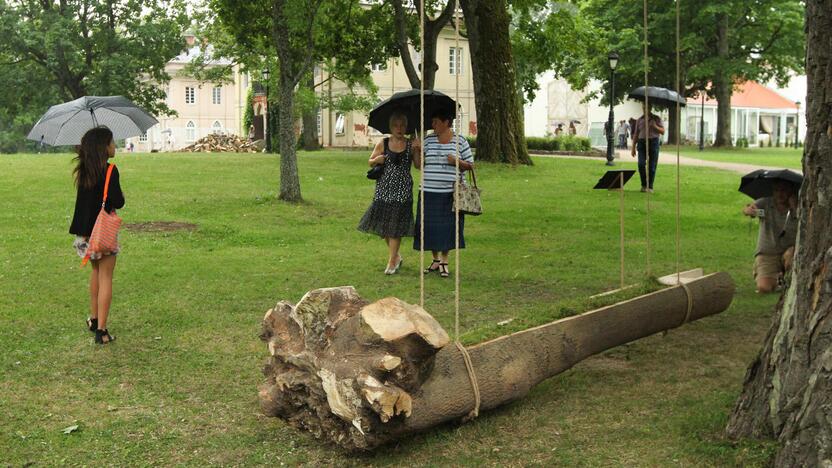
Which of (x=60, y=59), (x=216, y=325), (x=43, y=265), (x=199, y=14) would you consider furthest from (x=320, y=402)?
(x=60, y=59)

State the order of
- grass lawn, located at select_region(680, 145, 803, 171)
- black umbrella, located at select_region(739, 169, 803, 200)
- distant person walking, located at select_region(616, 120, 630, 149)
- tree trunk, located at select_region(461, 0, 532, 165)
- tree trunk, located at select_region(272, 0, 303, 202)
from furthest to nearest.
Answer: distant person walking, located at select_region(616, 120, 630, 149) < grass lawn, located at select_region(680, 145, 803, 171) < tree trunk, located at select_region(461, 0, 532, 165) < tree trunk, located at select_region(272, 0, 303, 202) < black umbrella, located at select_region(739, 169, 803, 200)

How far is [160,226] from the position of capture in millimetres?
14352

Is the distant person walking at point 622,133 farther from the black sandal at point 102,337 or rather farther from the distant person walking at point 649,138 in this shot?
the black sandal at point 102,337

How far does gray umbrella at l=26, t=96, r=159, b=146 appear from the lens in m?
8.05

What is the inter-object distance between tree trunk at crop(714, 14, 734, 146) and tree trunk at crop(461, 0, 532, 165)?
2578cm

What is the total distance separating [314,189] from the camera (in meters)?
19.6

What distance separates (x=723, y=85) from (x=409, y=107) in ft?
143

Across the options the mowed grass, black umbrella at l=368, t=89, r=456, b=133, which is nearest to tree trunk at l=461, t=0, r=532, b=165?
the mowed grass

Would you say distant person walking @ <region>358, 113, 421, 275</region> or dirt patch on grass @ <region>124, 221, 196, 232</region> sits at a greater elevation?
distant person walking @ <region>358, 113, 421, 275</region>

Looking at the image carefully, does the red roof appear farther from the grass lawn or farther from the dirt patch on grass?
the dirt patch on grass

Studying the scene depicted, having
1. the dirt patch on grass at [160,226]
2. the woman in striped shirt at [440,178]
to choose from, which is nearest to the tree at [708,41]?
the dirt patch on grass at [160,226]

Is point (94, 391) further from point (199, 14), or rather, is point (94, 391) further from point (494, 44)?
point (199, 14)

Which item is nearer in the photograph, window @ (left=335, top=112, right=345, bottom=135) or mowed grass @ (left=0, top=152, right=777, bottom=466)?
mowed grass @ (left=0, top=152, right=777, bottom=466)

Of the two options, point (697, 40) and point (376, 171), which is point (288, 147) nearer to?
point (376, 171)
